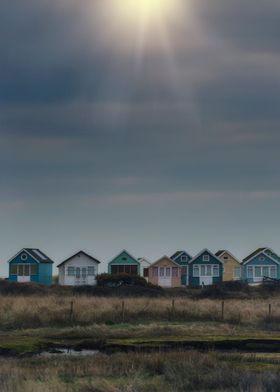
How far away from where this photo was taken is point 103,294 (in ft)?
210

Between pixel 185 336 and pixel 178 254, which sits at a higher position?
pixel 178 254

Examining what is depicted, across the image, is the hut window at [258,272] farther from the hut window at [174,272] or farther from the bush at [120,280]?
the bush at [120,280]

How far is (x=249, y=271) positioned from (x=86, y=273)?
19329 mm

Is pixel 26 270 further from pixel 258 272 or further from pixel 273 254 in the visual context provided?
pixel 273 254

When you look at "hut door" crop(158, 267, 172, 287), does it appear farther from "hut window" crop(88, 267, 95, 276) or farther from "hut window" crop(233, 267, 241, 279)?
"hut window" crop(233, 267, 241, 279)

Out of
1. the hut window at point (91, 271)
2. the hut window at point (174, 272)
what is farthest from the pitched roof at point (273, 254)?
the hut window at point (91, 271)

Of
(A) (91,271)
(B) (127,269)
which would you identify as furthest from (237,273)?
(A) (91,271)

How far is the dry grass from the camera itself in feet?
126

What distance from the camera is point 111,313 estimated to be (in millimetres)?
40344

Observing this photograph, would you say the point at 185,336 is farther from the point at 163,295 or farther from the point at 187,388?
the point at 163,295

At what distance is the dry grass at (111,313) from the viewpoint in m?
38.4

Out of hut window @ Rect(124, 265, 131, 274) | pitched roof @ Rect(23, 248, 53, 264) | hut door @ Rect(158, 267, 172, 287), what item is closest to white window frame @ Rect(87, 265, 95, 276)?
hut window @ Rect(124, 265, 131, 274)

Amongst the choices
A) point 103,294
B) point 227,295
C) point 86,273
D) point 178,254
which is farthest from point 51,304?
point 178,254

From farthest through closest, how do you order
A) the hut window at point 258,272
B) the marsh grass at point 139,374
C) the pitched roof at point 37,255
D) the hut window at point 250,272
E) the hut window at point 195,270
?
the hut window at point 250,272
the hut window at point 258,272
the hut window at point 195,270
the pitched roof at point 37,255
the marsh grass at point 139,374
